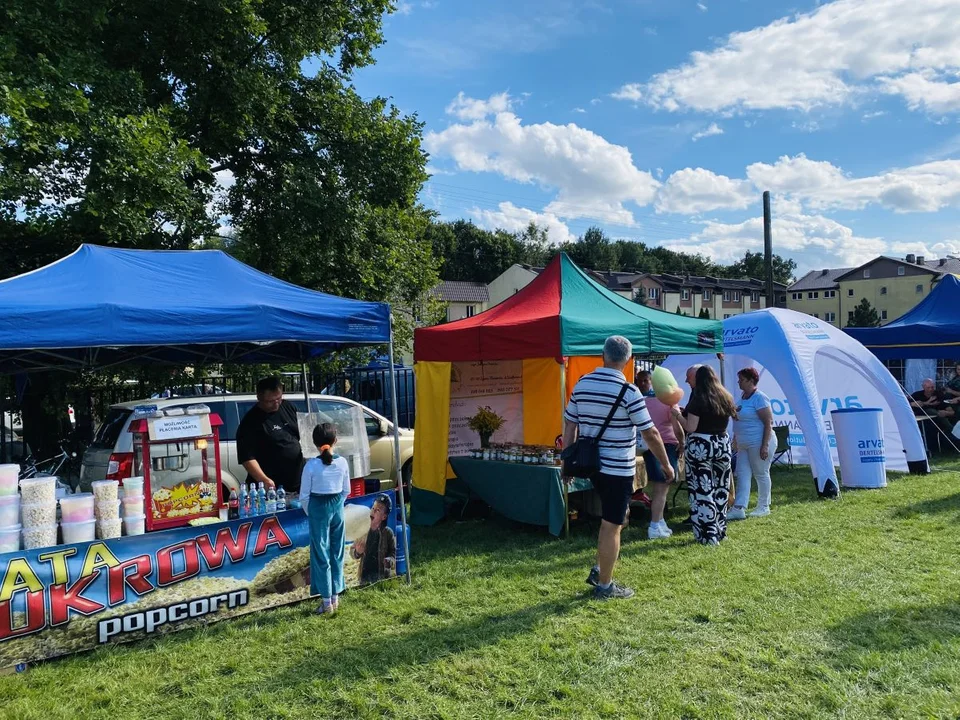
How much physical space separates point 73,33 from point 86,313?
269 inches

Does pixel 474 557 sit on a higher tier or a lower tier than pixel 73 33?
lower

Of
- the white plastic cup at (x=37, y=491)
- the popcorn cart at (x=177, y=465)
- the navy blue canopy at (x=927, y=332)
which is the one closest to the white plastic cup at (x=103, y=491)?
the white plastic cup at (x=37, y=491)

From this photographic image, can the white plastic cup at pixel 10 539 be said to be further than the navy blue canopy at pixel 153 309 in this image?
No

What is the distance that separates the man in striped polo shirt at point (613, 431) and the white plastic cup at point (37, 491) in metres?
3.37

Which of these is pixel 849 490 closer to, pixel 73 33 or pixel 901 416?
pixel 901 416

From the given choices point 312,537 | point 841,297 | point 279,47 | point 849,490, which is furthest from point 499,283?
point 312,537

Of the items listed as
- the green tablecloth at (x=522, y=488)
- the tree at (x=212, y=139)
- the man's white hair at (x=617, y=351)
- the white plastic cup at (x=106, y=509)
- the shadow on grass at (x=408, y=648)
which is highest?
the tree at (x=212, y=139)

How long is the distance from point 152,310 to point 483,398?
470cm

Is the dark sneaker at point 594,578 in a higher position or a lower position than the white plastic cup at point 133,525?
lower

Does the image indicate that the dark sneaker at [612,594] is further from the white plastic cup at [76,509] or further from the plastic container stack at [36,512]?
the plastic container stack at [36,512]

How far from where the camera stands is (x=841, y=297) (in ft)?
235

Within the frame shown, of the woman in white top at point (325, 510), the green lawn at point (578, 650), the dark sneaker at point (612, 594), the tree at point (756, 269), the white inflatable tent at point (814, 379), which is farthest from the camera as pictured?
the tree at point (756, 269)

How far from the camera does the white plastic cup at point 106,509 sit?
422 cm

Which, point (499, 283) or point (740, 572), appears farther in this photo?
point (499, 283)
